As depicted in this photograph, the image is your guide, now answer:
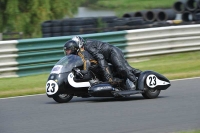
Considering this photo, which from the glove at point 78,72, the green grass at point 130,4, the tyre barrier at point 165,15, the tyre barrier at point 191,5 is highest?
the glove at point 78,72

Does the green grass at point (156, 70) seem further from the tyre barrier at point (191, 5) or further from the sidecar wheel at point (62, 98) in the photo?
the tyre barrier at point (191, 5)

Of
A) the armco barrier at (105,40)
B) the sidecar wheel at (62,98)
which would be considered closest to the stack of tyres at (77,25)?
the armco barrier at (105,40)

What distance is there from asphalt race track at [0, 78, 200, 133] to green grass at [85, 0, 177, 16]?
33297 mm

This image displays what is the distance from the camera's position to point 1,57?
1306 cm

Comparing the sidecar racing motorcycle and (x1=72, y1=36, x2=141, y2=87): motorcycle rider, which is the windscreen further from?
(x1=72, y1=36, x2=141, y2=87): motorcycle rider

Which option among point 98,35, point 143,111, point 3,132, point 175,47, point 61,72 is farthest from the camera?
point 175,47

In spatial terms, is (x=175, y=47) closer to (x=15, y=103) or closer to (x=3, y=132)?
(x=15, y=103)

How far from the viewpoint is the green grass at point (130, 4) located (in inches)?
1710

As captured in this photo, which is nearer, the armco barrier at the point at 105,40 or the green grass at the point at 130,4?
the armco barrier at the point at 105,40

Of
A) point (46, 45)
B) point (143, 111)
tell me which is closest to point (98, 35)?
point (46, 45)

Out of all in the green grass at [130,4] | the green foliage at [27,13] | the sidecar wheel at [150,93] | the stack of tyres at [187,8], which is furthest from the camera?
the green grass at [130,4]

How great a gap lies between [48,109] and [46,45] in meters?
5.10

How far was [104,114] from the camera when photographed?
816cm

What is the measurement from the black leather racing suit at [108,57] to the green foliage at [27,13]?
13.3 metres
